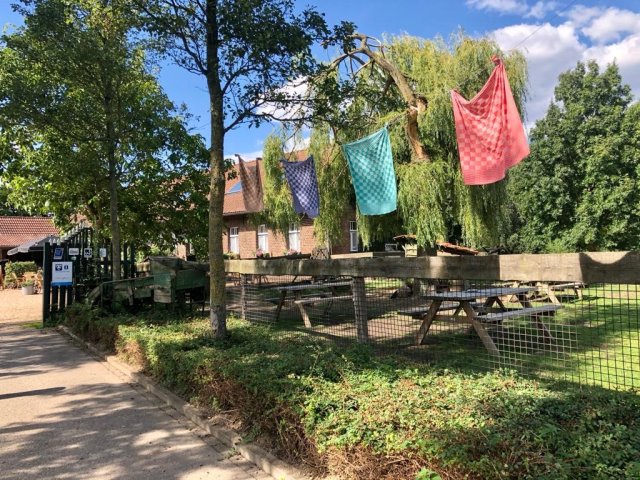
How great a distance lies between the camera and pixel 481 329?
6.50 m

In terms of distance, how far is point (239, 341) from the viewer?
614 cm

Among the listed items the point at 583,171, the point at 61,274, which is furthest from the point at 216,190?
the point at 583,171

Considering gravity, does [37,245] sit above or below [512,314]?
above

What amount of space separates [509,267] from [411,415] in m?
1.48

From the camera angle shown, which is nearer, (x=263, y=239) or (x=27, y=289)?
(x=27, y=289)

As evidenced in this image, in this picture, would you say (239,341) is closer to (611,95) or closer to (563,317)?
(563,317)

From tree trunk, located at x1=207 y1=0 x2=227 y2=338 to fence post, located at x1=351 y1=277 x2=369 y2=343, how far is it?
168 cm

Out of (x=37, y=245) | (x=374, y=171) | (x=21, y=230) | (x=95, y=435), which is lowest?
(x=95, y=435)

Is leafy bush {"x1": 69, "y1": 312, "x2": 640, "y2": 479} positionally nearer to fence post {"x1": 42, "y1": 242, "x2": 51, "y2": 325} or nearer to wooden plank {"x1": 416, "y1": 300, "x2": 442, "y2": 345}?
wooden plank {"x1": 416, "y1": 300, "x2": 442, "y2": 345}

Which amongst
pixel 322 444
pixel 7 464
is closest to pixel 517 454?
pixel 322 444

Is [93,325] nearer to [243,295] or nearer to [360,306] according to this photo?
[243,295]

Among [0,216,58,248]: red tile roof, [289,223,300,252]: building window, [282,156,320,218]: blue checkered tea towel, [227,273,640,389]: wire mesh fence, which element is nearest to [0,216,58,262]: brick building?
[0,216,58,248]: red tile roof

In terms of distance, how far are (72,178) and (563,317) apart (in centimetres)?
986

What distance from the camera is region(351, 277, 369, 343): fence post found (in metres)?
5.62
